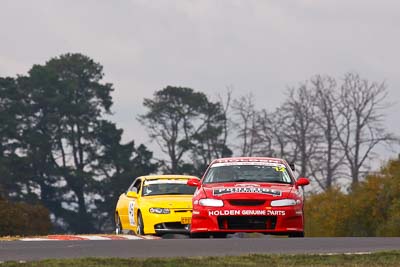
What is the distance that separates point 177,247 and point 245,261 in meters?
2.65

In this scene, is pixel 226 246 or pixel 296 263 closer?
pixel 296 263

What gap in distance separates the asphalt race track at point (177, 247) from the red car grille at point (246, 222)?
2.50m

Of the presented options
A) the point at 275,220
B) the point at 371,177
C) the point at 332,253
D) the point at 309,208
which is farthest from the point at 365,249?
the point at 309,208

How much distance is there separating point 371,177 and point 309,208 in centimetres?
623

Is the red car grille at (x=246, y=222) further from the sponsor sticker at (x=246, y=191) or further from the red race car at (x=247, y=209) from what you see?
the sponsor sticker at (x=246, y=191)

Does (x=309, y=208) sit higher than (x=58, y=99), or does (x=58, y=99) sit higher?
(x=58, y=99)

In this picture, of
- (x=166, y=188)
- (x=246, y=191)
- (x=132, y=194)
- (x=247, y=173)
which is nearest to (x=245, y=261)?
(x=246, y=191)

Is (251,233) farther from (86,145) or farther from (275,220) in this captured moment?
(86,145)

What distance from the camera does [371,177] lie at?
237ft

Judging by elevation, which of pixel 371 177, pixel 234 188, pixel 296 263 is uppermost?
pixel 371 177

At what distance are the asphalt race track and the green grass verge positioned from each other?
34.3 inches

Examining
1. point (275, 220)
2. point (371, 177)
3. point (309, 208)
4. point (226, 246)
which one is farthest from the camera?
point (309, 208)

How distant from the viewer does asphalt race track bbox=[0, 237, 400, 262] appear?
59.8 ft

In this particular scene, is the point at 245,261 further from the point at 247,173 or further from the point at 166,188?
the point at 166,188
